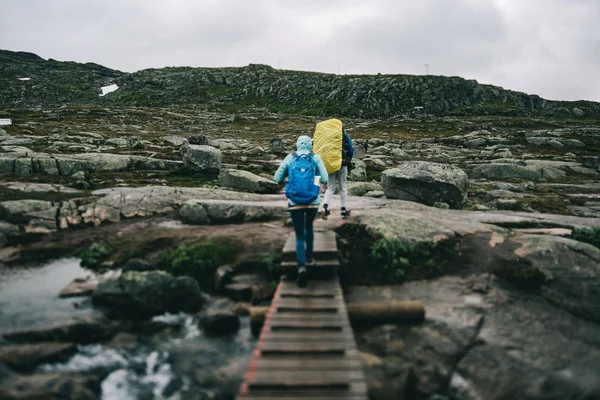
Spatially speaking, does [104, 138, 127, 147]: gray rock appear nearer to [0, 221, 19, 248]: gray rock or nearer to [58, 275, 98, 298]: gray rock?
[0, 221, 19, 248]: gray rock

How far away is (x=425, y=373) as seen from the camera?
26.8ft

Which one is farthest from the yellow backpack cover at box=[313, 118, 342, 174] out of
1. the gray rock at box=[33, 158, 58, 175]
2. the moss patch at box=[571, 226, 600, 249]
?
the gray rock at box=[33, 158, 58, 175]

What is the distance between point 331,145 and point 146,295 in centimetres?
732

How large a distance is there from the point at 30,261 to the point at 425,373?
12.1 metres

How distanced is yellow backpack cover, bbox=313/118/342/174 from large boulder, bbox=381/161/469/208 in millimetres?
7040

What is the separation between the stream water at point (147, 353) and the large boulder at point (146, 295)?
12.5 inches

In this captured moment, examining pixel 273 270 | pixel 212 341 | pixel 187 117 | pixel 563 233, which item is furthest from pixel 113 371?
pixel 187 117

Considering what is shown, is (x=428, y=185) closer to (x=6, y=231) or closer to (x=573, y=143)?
(x=6, y=231)

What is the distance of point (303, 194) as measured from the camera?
9.62 m

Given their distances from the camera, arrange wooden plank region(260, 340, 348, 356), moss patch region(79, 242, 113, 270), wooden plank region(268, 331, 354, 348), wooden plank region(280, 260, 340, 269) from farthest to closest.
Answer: moss patch region(79, 242, 113, 270), wooden plank region(280, 260, 340, 269), wooden plank region(268, 331, 354, 348), wooden plank region(260, 340, 348, 356)

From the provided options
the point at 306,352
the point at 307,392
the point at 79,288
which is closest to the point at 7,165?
the point at 79,288

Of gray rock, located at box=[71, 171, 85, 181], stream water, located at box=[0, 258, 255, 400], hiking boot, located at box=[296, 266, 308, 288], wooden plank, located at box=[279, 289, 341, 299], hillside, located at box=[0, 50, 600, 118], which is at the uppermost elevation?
hillside, located at box=[0, 50, 600, 118]

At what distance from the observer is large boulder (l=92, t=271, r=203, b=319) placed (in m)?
10.1

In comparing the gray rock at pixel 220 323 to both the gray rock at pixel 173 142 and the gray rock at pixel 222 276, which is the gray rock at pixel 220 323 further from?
the gray rock at pixel 173 142
